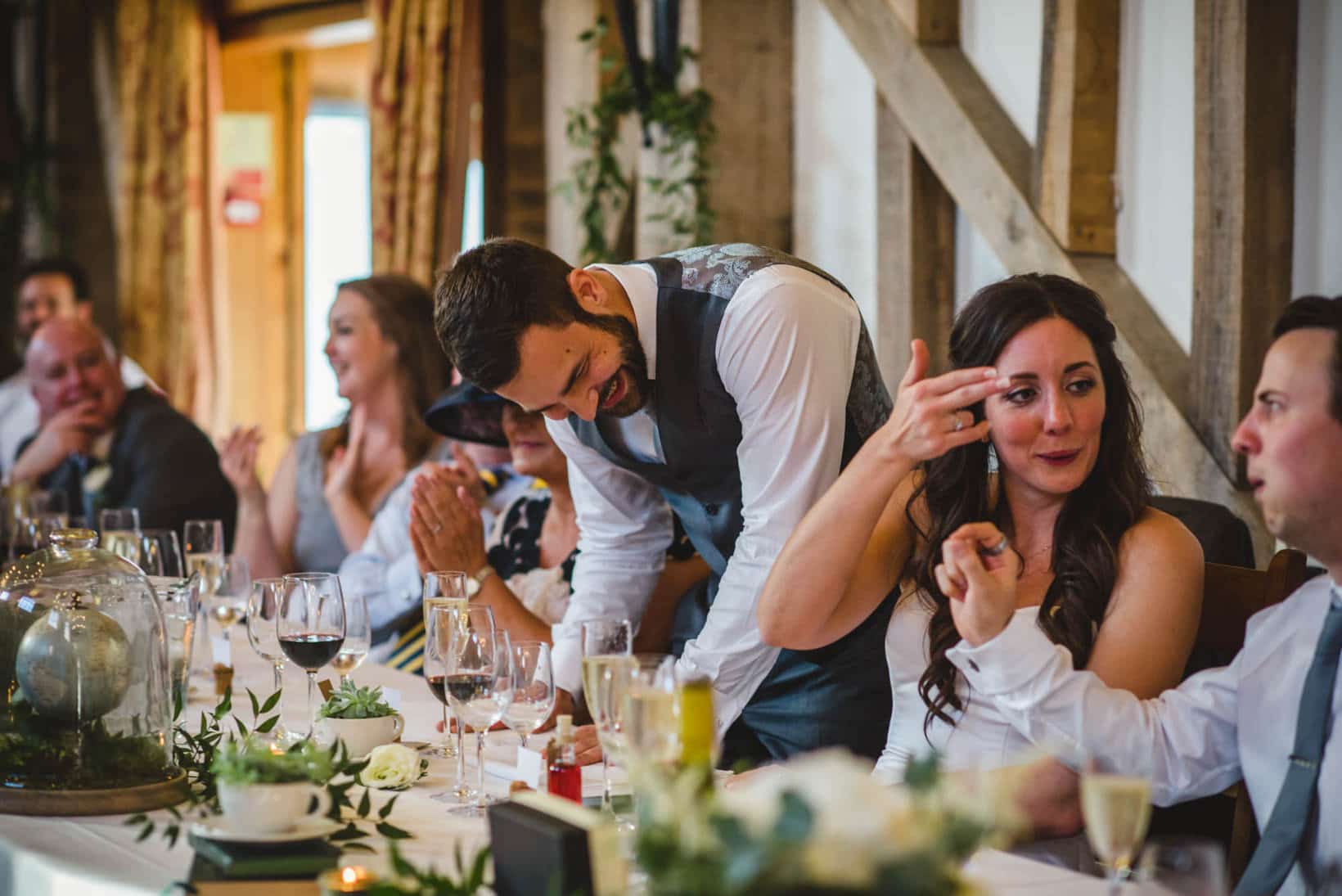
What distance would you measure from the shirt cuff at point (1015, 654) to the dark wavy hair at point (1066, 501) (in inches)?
8.5

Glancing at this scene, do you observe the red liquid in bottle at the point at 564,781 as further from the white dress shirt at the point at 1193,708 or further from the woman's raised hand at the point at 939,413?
the woman's raised hand at the point at 939,413

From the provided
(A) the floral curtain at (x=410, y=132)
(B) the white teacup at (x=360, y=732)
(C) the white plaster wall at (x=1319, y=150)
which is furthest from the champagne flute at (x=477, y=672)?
(A) the floral curtain at (x=410, y=132)

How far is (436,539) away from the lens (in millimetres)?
2830

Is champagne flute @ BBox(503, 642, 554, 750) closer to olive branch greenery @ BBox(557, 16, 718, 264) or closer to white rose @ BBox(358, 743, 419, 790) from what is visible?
white rose @ BBox(358, 743, 419, 790)

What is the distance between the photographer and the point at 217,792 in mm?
1634

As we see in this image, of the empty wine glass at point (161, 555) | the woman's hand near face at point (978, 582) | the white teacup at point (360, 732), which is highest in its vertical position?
the woman's hand near face at point (978, 582)

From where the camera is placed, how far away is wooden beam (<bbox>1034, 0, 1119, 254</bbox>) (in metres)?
3.25

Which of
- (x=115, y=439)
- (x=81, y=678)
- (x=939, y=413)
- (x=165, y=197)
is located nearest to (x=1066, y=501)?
(x=939, y=413)

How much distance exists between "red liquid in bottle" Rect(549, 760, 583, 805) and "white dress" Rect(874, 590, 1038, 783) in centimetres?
49

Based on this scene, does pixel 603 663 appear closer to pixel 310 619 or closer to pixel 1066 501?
pixel 310 619

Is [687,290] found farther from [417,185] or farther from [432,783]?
[417,185]

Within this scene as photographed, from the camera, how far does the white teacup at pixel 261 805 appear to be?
1.45m

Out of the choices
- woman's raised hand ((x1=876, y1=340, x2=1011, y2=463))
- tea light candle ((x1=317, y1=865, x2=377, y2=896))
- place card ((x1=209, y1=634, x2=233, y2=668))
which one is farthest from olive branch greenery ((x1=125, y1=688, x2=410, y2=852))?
woman's raised hand ((x1=876, y1=340, x2=1011, y2=463))

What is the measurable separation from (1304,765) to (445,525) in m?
1.66
